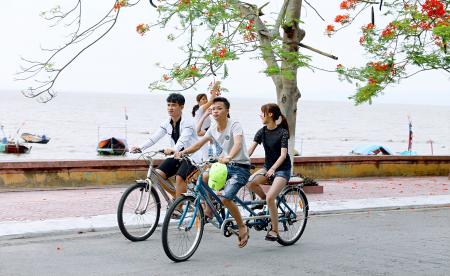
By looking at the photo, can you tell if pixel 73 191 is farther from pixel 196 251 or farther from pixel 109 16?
pixel 196 251

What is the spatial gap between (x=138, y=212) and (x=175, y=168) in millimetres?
931

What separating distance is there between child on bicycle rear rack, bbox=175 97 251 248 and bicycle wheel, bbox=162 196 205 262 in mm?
285

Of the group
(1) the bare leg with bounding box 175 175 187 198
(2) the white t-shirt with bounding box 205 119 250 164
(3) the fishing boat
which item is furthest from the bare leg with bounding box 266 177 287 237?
(3) the fishing boat

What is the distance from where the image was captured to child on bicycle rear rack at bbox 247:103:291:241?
28.8ft

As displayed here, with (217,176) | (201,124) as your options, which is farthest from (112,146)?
(217,176)

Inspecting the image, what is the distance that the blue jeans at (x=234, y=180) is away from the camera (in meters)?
8.34

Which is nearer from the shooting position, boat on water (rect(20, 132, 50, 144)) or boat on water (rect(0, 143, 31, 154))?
boat on water (rect(0, 143, 31, 154))

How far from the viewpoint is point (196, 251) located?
28.5 feet

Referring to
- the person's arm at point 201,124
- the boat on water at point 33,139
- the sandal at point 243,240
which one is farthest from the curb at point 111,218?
the boat on water at point 33,139

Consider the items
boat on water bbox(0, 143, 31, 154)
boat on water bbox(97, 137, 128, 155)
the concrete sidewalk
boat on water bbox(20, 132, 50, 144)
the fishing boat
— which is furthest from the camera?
boat on water bbox(20, 132, 50, 144)

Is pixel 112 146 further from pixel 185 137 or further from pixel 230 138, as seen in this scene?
pixel 230 138

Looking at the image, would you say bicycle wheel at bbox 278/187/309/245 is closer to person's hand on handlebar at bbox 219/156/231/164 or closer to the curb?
person's hand on handlebar at bbox 219/156/231/164

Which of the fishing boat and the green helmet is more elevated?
the fishing boat

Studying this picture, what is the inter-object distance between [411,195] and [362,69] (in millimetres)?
2939
